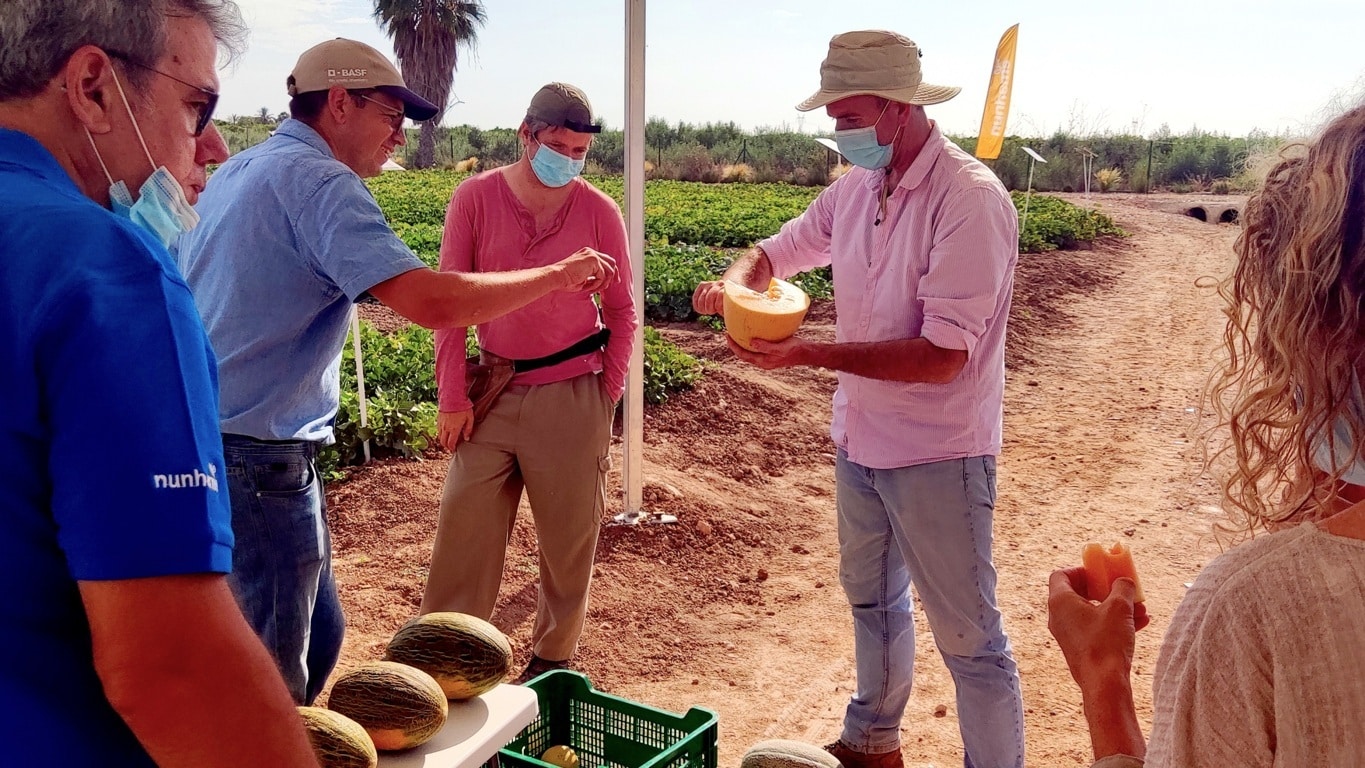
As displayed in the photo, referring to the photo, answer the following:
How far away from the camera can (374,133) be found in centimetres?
283

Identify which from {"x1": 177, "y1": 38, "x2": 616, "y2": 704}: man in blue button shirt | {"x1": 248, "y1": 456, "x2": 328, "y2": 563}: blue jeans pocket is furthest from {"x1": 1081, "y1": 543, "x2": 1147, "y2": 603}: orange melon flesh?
{"x1": 248, "y1": 456, "x2": 328, "y2": 563}: blue jeans pocket

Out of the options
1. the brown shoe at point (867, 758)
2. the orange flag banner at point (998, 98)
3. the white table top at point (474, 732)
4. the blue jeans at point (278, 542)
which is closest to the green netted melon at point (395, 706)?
A: the white table top at point (474, 732)

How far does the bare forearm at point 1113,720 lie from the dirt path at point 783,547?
2.80 feet

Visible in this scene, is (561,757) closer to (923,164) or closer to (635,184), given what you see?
(923,164)

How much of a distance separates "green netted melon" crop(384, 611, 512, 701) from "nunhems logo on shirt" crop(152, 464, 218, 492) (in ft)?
4.08

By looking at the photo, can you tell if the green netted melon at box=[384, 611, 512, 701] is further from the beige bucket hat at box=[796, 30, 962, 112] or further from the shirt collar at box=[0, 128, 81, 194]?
the beige bucket hat at box=[796, 30, 962, 112]

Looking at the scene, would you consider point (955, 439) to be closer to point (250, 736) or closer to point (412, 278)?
point (412, 278)

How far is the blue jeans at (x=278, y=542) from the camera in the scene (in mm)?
2557

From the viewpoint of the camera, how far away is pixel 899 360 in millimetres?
2914

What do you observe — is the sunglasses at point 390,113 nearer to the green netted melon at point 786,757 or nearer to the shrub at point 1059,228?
the green netted melon at point 786,757

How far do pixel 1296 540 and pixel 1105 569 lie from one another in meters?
0.48

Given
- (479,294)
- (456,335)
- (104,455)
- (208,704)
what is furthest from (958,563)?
(104,455)

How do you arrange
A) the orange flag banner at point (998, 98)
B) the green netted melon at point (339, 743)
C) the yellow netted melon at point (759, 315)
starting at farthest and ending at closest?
the orange flag banner at point (998, 98)
the yellow netted melon at point (759, 315)
the green netted melon at point (339, 743)

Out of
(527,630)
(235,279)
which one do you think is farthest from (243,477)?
(527,630)
